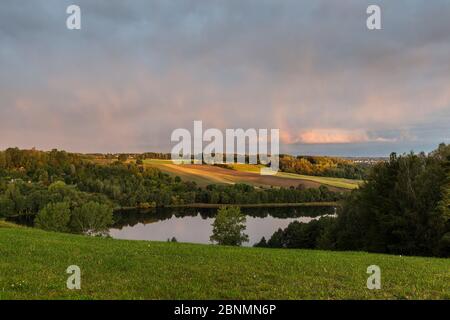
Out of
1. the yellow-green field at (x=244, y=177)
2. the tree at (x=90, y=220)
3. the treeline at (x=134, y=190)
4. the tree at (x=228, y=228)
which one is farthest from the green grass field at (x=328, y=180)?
the tree at (x=90, y=220)

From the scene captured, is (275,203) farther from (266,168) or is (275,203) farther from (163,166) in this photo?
(163,166)

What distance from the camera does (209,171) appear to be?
181125mm

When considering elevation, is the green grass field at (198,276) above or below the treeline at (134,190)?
above

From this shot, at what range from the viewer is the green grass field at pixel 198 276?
10977 mm

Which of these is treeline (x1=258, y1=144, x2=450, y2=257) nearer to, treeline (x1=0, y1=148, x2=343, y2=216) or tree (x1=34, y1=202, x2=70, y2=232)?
tree (x1=34, y1=202, x2=70, y2=232)

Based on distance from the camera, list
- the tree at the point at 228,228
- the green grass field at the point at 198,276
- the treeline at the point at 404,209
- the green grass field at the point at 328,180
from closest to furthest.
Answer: the green grass field at the point at 198,276 < the treeline at the point at 404,209 < the tree at the point at 228,228 < the green grass field at the point at 328,180

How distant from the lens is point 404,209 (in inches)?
1640

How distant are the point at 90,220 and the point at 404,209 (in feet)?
243

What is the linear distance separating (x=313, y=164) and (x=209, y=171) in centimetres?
4831

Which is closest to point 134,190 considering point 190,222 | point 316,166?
point 190,222

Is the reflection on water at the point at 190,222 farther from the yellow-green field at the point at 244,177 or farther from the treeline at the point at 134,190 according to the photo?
the yellow-green field at the point at 244,177

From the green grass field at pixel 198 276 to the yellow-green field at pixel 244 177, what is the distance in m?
141
